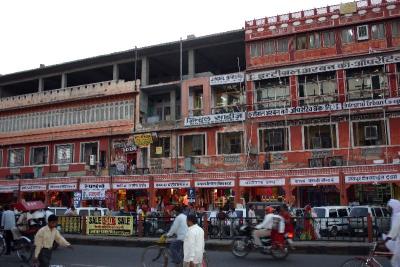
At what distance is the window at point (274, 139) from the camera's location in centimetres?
3030

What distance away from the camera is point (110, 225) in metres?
20.4

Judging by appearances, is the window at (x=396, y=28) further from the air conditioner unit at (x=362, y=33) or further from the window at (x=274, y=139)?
the window at (x=274, y=139)

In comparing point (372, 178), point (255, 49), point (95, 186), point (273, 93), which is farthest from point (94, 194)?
point (372, 178)

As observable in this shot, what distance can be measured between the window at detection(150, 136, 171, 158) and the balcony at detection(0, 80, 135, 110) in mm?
4914

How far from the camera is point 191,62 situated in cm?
3581

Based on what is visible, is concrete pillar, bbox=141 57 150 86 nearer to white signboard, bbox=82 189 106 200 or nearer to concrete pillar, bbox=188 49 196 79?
concrete pillar, bbox=188 49 196 79

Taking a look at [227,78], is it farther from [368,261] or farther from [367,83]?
[368,261]

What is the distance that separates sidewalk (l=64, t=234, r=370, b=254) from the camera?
15023mm

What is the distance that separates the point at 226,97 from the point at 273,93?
13.3ft

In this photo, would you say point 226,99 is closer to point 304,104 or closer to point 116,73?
point 304,104

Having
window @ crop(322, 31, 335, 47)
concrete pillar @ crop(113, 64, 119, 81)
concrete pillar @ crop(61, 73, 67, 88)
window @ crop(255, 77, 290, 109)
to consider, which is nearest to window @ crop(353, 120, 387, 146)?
window @ crop(255, 77, 290, 109)

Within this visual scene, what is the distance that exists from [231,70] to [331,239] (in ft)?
86.5

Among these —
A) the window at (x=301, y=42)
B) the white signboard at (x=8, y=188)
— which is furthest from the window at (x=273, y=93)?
the white signboard at (x=8, y=188)

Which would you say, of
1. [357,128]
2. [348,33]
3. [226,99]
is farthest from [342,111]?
[226,99]
